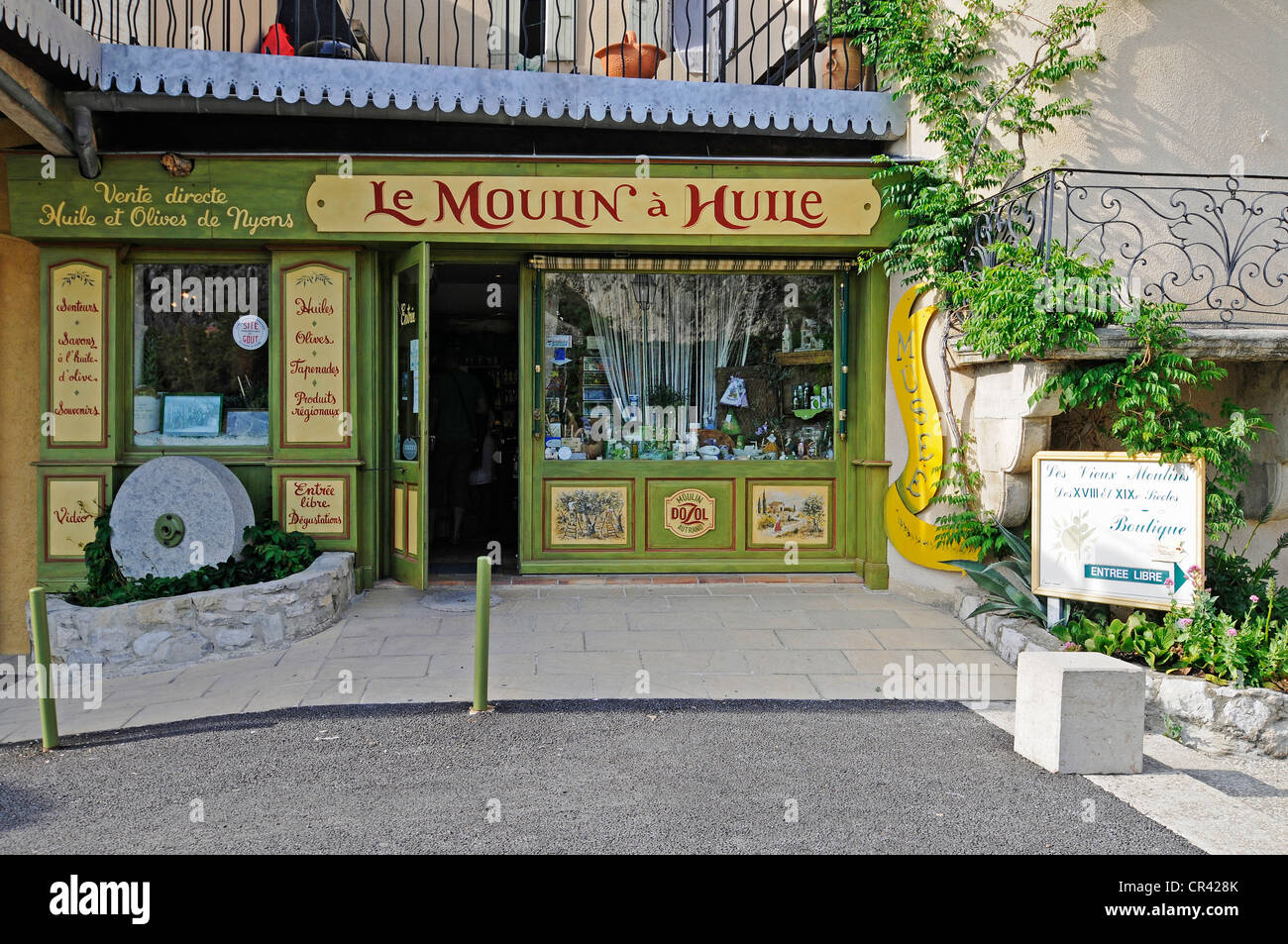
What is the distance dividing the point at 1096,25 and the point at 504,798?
23.4 feet

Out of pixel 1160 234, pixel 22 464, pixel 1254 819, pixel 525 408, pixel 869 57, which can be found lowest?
pixel 1254 819

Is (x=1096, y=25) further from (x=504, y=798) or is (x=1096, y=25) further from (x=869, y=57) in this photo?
(x=504, y=798)

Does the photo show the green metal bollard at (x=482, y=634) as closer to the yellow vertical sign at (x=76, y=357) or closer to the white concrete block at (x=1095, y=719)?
the white concrete block at (x=1095, y=719)

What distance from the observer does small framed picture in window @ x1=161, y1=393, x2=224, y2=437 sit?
793cm

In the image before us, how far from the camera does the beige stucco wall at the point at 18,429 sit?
7.73 metres

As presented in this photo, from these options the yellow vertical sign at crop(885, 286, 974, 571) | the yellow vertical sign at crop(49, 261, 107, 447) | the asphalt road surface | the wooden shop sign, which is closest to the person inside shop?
the wooden shop sign

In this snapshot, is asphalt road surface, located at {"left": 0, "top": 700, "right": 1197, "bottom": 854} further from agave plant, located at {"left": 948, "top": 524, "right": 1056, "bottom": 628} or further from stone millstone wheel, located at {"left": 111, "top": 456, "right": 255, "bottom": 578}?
stone millstone wheel, located at {"left": 111, "top": 456, "right": 255, "bottom": 578}

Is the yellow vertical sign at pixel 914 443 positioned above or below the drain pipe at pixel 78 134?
below

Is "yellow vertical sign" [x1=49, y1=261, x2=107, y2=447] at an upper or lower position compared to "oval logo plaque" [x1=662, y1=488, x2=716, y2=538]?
upper

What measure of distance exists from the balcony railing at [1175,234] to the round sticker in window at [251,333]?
5.76 m

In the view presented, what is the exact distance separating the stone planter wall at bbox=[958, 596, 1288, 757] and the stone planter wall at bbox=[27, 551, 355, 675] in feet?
17.7

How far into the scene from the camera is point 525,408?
27.2 feet

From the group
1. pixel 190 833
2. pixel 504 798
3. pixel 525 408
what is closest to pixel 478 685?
pixel 504 798

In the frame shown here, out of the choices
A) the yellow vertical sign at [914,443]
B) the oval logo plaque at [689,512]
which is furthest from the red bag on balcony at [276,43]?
the yellow vertical sign at [914,443]
